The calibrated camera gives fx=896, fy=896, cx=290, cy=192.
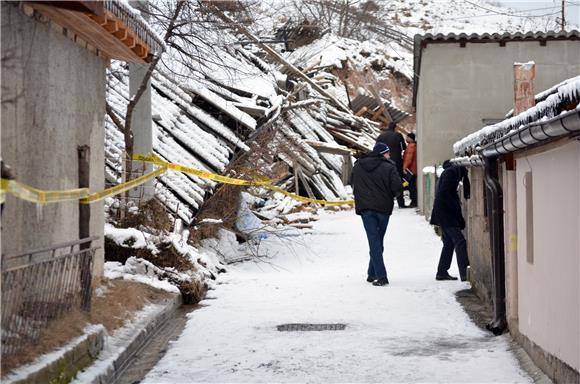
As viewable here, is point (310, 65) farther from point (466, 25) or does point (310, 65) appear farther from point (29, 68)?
point (29, 68)

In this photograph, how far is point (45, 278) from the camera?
246 inches

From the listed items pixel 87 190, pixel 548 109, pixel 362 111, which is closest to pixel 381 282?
pixel 87 190

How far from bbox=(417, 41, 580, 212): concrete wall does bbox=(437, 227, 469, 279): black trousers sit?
24.8 feet

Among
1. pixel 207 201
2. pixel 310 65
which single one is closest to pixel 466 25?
pixel 310 65

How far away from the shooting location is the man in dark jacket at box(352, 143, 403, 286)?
11930 mm

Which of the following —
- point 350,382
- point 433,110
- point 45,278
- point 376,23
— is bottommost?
point 350,382

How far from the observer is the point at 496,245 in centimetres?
859

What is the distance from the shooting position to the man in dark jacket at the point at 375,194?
11.9 metres

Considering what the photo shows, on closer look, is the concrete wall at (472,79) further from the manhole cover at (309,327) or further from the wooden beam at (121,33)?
the wooden beam at (121,33)

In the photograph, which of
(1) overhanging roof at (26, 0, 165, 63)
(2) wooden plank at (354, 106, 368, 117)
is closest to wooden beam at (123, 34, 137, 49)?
(1) overhanging roof at (26, 0, 165, 63)

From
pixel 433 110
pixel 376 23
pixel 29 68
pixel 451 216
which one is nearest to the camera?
pixel 29 68

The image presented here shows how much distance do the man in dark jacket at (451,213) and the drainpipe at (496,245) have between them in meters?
2.93

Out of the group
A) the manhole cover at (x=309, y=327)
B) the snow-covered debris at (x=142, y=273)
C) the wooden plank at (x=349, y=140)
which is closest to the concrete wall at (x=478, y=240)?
the manhole cover at (x=309, y=327)

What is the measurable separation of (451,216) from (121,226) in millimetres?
4368
